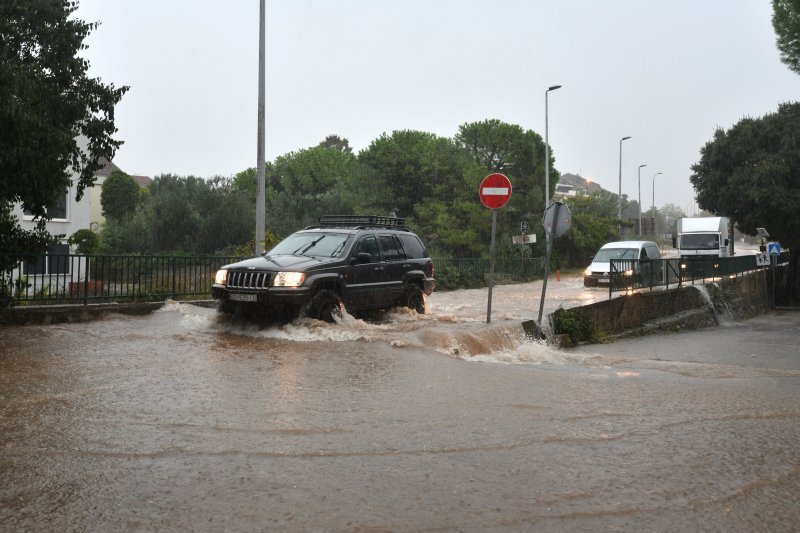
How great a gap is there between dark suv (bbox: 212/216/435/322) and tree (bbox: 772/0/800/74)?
1132 inches

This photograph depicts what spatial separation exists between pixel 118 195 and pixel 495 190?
6070cm

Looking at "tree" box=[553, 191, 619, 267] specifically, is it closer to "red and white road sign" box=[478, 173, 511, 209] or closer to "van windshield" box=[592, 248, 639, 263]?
"van windshield" box=[592, 248, 639, 263]

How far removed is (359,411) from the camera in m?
6.64

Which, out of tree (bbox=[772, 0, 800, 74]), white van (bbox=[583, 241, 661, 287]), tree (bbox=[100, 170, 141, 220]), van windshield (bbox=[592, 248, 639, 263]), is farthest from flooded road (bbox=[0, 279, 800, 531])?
tree (bbox=[100, 170, 141, 220])

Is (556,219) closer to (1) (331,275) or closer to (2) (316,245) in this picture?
(2) (316,245)

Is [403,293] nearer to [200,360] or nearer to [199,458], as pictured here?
[200,360]

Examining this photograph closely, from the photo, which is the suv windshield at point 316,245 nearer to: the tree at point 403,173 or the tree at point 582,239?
the tree at point 403,173

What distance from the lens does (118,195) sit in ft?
220

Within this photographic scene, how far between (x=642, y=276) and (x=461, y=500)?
1720cm

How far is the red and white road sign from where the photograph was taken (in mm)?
13297

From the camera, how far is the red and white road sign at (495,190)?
13297 millimetres

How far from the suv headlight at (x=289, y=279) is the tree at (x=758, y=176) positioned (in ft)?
105

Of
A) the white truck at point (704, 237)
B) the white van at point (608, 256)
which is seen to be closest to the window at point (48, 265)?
the white van at point (608, 256)

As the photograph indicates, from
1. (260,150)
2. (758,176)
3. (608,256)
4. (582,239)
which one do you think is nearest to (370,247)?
(260,150)
